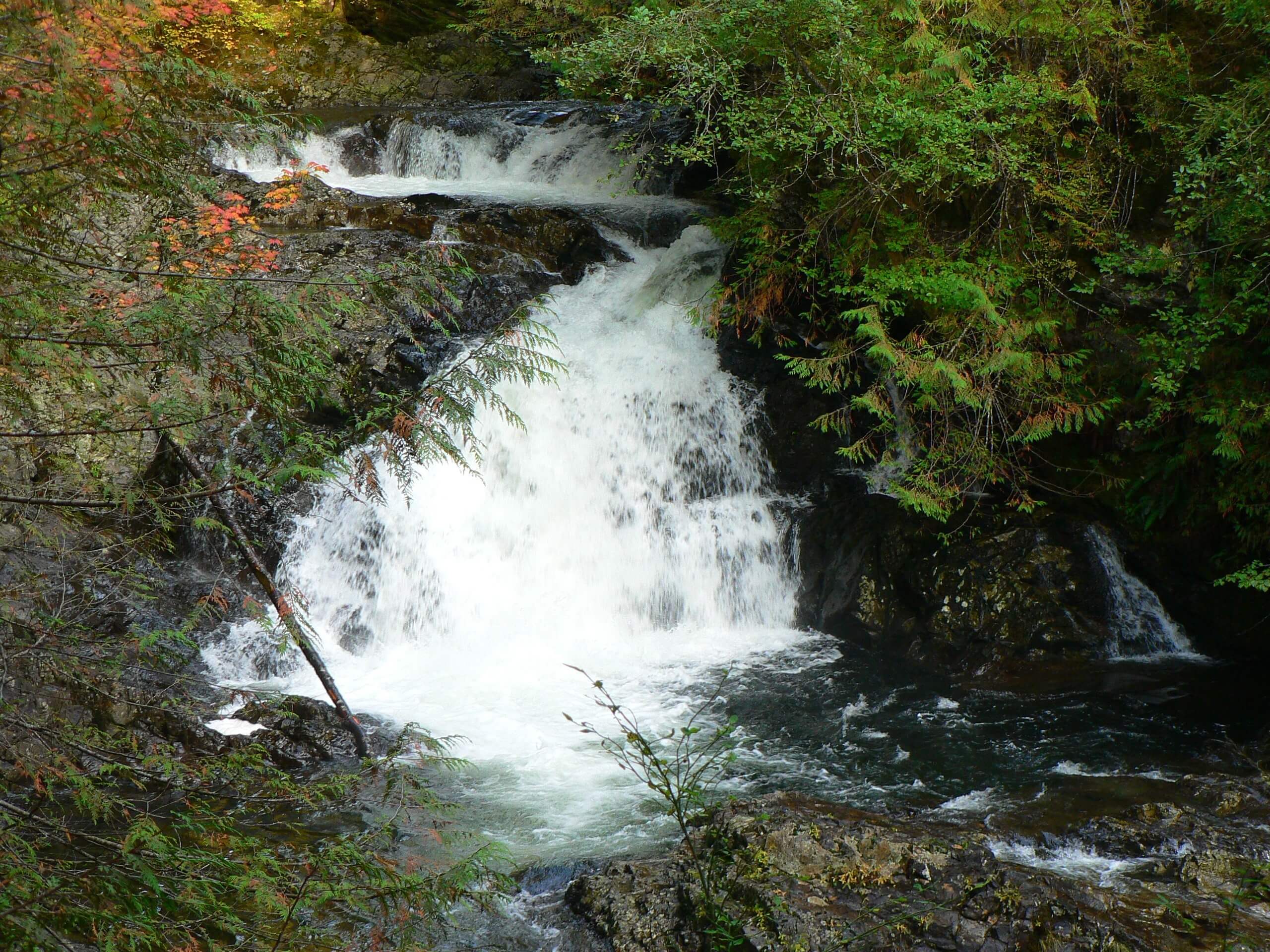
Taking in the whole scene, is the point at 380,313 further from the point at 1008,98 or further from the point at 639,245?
the point at 1008,98

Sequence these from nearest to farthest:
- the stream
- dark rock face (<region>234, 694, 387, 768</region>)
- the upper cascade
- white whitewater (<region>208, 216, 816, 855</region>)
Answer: the stream < dark rock face (<region>234, 694, 387, 768</region>) < white whitewater (<region>208, 216, 816, 855</region>) < the upper cascade

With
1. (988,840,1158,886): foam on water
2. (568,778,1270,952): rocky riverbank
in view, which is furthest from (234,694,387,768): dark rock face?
(988,840,1158,886): foam on water

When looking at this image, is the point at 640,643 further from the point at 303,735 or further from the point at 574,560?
the point at 303,735

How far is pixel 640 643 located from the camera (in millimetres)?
8930

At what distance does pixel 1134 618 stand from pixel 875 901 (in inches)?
217

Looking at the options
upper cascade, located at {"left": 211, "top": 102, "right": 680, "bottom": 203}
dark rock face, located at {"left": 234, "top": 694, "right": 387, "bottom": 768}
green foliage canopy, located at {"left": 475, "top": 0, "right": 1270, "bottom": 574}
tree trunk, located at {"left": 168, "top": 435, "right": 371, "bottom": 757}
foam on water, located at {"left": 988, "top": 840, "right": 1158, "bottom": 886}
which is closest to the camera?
tree trunk, located at {"left": 168, "top": 435, "right": 371, "bottom": 757}

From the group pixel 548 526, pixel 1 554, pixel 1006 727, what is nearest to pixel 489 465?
pixel 548 526

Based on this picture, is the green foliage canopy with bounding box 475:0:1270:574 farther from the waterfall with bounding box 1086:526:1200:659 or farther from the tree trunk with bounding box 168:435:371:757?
the tree trunk with bounding box 168:435:371:757

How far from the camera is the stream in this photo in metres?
6.06

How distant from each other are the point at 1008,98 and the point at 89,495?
7.51 meters

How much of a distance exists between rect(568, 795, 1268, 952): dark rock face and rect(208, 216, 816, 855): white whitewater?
280 cm

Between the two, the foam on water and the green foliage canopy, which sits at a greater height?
the green foliage canopy

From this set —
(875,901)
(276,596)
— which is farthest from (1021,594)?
(276,596)

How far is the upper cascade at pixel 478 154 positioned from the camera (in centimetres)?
1425
